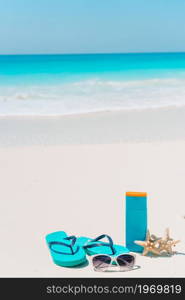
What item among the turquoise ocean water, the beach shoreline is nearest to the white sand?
the beach shoreline

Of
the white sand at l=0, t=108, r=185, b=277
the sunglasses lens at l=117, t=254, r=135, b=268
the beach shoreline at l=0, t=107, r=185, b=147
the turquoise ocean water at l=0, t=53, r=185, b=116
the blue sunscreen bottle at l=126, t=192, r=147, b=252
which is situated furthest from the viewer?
the turquoise ocean water at l=0, t=53, r=185, b=116

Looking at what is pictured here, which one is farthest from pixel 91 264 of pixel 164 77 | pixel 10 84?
pixel 164 77

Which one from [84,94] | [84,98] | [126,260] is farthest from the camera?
[84,94]

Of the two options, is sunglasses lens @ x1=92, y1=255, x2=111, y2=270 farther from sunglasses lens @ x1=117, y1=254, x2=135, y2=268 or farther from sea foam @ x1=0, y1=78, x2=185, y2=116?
sea foam @ x1=0, y1=78, x2=185, y2=116

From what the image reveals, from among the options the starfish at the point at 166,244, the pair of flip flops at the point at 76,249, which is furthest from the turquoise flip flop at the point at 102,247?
the starfish at the point at 166,244

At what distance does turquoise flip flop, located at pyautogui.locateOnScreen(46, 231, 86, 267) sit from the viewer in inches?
124

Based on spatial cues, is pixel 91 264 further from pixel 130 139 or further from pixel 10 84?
pixel 10 84

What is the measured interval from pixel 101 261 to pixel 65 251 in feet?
0.95

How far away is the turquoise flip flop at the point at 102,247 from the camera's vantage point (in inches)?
130

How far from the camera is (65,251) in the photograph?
3291 millimetres

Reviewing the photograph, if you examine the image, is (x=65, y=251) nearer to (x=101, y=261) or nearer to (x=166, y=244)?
(x=101, y=261)

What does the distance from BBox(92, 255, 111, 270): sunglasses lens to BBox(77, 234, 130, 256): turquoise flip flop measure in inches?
4.5

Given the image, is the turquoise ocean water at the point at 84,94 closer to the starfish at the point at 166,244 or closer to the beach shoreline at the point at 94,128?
the beach shoreline at the point at 94,128

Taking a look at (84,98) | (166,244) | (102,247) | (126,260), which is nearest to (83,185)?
(102,247)
